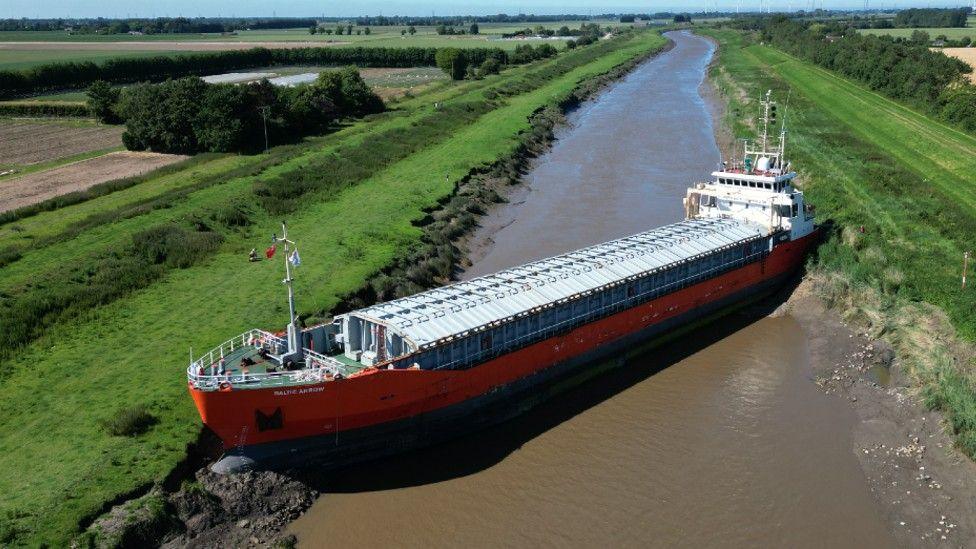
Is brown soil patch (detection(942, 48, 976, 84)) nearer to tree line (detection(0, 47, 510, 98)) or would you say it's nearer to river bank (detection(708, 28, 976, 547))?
tree line (detection(0, 47, 510, 98))

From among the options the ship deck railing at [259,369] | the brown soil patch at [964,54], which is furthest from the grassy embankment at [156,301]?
the brown soil patch at [964,54]

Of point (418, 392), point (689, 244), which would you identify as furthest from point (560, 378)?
point (689, 244)

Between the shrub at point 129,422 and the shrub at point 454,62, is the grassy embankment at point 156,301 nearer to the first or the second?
the shrub at point 129,422

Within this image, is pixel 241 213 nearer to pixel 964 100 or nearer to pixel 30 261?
pixel 30 261

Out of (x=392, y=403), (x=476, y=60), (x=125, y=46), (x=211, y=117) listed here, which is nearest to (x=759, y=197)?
(x=392, y=403)

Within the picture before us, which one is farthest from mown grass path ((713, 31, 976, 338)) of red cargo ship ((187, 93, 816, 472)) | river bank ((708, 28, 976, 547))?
red cargo ship ((187, 93, 816, 472))

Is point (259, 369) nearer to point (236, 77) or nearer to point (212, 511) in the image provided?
point (212, 511)
